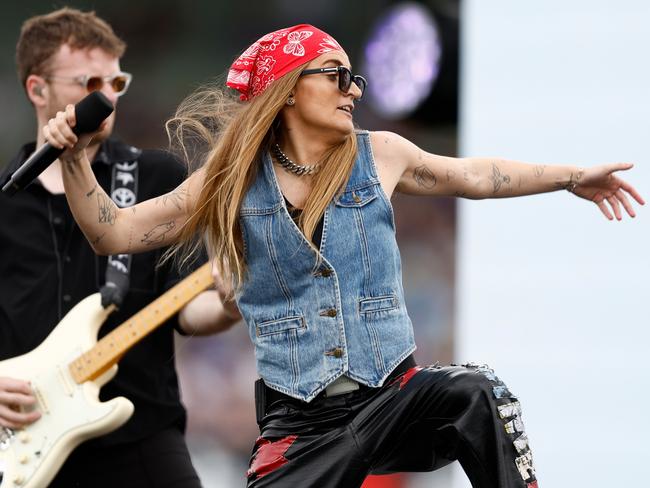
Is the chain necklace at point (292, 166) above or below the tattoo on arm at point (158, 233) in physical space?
above

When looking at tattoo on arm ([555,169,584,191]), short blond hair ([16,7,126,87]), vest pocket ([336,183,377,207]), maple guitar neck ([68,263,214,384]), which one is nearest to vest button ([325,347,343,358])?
vest pocket ([336,183,377,207])

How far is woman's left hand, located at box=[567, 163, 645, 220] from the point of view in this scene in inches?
142

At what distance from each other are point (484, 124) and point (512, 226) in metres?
0.62

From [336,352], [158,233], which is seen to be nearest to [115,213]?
[158,233]

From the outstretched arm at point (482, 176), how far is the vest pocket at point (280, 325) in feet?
1.68

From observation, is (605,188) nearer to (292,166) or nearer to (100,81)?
(292,166)

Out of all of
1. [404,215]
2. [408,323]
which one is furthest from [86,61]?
[404,215]

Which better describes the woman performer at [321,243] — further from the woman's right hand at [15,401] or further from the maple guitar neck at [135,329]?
the woman's right hand at [15,401]

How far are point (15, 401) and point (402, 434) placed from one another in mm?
1735

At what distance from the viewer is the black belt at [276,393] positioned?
337 cm

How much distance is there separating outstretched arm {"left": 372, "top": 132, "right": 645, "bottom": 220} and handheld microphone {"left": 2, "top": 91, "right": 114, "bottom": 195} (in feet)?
2.66

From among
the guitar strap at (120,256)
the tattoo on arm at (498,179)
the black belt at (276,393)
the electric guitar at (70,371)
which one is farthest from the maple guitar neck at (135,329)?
the tattoo on arm at (498,179)

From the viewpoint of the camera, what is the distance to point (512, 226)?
731 cm

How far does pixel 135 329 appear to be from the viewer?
452 centimetres
